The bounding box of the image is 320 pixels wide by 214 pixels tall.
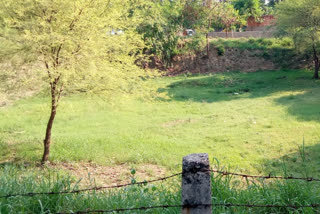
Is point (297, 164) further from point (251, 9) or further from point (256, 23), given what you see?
point (251, 9)

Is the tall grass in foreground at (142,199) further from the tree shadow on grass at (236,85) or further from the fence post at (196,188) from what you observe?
the tree shadow on grass at (236,85)

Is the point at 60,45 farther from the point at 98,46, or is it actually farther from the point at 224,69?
the point at 224,69

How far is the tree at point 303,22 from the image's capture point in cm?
2308

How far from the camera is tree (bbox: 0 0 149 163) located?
8516mm

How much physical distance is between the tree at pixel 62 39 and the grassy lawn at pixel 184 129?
99 centimetres

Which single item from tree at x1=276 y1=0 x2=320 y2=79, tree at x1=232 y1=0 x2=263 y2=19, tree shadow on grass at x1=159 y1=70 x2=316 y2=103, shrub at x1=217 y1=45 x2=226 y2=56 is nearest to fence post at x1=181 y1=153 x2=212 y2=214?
tree shadow on grass at x1=159 y1=70 x2=316 y2=103

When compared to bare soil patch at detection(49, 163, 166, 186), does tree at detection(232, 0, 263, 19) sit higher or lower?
higher

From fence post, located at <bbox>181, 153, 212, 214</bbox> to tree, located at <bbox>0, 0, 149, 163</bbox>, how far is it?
612 cm

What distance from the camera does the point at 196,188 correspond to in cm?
271

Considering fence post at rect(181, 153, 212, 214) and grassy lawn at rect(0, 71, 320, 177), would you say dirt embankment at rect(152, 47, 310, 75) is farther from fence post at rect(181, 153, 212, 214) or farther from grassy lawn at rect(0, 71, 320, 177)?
fence post at rect(181, 153, 212, 214)

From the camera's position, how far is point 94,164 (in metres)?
10.0

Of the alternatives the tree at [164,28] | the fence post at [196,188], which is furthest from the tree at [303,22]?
the fence post at [196,188]

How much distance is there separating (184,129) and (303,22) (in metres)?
15.1

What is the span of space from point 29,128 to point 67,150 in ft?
13.8
